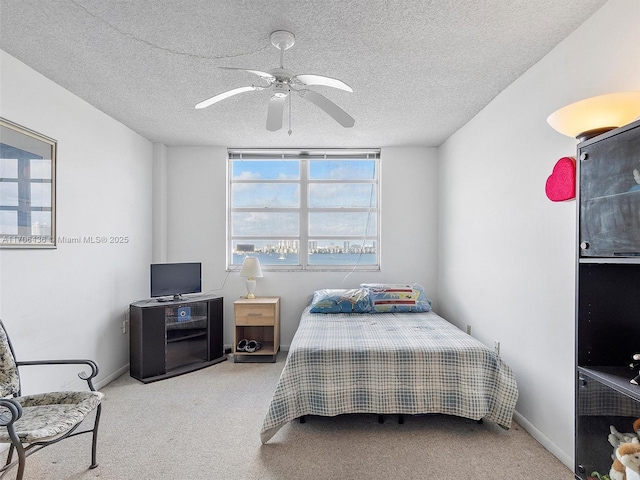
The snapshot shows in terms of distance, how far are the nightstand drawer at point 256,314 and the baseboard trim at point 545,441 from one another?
2.51 meters

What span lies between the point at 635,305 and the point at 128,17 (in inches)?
107

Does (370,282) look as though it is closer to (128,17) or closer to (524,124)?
(524,124)

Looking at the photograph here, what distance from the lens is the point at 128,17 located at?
1.95 m

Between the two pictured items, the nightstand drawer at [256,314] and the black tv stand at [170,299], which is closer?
the black tv stand at [170,299]

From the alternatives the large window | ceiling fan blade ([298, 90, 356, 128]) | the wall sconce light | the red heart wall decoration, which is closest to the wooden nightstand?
the wall sconce light

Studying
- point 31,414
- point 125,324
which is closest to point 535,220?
point 31,414

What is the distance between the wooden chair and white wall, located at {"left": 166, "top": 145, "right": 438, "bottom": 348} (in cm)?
237

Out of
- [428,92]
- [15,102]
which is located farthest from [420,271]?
[15,102]

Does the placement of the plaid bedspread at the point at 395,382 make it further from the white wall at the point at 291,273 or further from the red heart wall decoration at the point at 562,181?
the white wall at the point at 291,273

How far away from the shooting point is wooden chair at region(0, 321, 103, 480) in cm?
170

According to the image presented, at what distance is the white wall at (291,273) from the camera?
4566 millimetres

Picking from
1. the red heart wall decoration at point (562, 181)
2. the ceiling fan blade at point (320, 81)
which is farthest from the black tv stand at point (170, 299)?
the red heart wall decoration at point (562, 181)

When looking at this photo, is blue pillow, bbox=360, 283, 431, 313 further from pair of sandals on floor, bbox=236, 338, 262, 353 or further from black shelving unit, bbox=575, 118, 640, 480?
black shelving unit, bbox=575, 118, 640, 480

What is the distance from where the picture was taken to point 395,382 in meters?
2.55
